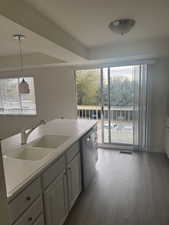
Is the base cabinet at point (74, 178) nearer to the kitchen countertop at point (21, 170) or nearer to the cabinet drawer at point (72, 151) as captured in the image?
the cabinet drawer at point (72, 151)

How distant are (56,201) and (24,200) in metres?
0.54

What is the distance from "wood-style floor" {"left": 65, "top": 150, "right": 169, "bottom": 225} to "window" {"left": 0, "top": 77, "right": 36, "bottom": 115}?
279 centimetres

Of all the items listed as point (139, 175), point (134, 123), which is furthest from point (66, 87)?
point (139, 175)

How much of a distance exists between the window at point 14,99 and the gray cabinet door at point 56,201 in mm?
3459

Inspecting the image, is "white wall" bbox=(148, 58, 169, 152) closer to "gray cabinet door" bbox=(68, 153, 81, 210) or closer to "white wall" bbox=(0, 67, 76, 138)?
"white wall" bbox=(0, 67, 76, 138)

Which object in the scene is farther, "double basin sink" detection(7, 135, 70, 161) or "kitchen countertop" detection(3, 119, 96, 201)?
"double basin sink" detection(7, 135, 70, 161)

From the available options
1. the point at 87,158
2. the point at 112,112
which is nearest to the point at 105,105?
the point at 112,112

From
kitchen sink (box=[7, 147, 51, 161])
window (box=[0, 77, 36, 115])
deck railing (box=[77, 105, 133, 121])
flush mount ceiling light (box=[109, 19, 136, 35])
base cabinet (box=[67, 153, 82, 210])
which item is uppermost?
flush mount ceiling light (box=[109, 19, 136, 35])

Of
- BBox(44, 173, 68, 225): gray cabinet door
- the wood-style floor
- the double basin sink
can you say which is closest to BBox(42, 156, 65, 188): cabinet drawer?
BBox(44, 173, 68, 225): gray cabinet door

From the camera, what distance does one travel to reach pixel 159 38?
281cm

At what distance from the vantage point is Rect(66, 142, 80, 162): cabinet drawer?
1.96 meters

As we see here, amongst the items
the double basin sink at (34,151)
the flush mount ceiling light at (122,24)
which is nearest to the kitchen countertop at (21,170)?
the double basin sink at (34,151)

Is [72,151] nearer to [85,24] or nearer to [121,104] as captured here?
[85,24]

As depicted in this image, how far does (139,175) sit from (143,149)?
3.78ft
